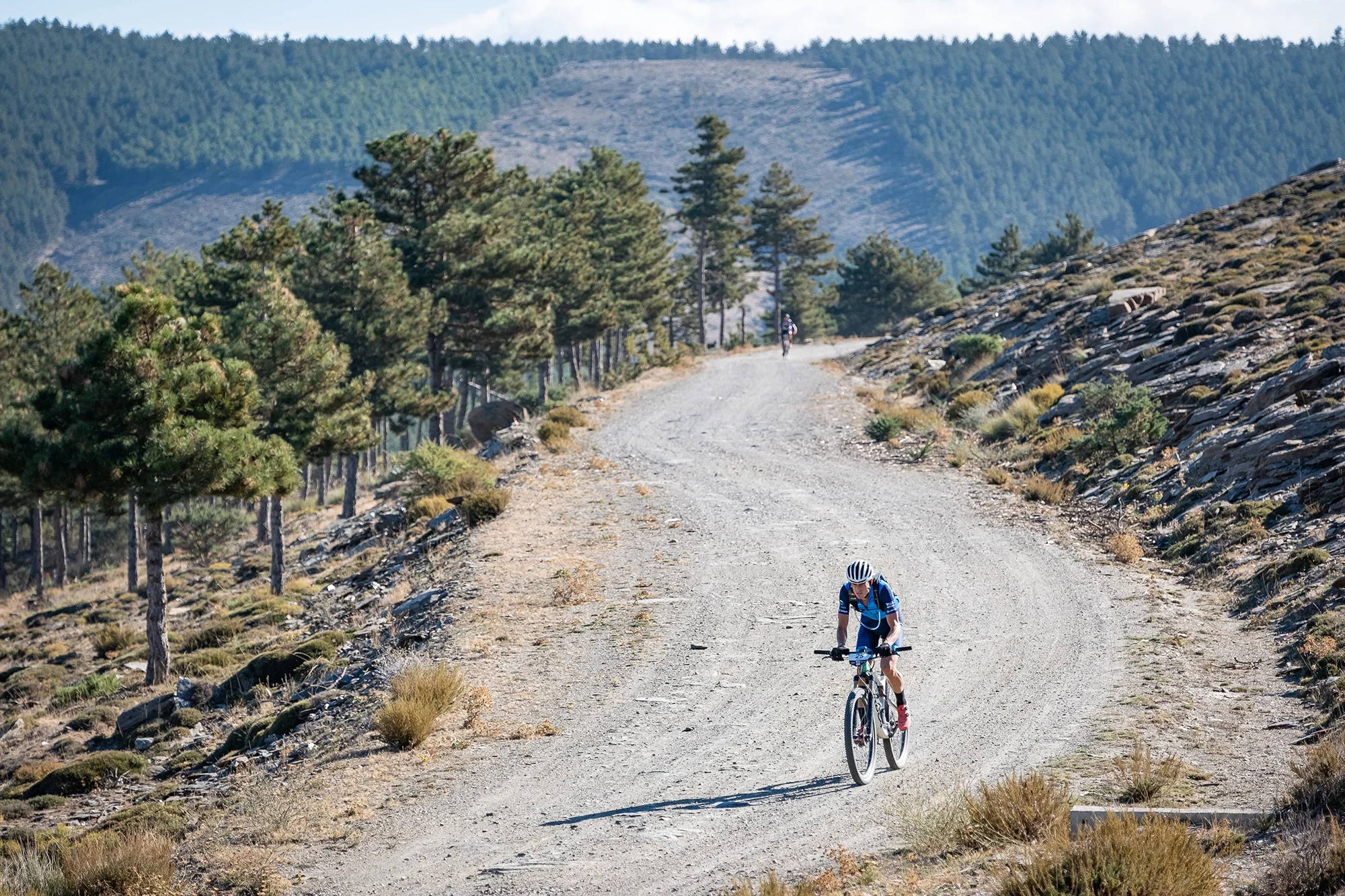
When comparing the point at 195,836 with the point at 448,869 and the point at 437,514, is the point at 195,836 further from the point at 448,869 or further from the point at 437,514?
the point at 437,514

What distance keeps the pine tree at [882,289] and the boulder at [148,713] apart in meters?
78.8

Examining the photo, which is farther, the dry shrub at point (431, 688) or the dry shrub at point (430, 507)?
the dry shrub at point (430, 507)

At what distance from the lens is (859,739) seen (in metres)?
9.74

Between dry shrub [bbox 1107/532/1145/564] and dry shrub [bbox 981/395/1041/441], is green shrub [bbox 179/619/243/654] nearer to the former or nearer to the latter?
dry shrub [bbox 981/395/1041/441]

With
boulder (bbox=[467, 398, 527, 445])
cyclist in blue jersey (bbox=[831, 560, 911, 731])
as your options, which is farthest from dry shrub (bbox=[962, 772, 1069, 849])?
boulder (bbox=[467, 398, 527, 445])

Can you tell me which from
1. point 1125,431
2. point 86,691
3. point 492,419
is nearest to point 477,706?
point 1125,431

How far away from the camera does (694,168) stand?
72.1m

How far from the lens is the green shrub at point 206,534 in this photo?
1891 inches

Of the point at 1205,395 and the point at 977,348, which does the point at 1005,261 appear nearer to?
the point at 977,348

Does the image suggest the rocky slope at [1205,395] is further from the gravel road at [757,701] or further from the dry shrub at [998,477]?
the gravel road at [757,701]

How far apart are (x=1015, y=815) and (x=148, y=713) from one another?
59.2 feet

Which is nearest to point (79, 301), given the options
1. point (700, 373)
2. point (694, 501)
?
point (700, 373)

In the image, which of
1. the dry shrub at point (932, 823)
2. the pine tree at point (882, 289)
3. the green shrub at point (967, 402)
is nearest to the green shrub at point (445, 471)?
the green shrub at point (967, 402)

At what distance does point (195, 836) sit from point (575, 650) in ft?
19.2
